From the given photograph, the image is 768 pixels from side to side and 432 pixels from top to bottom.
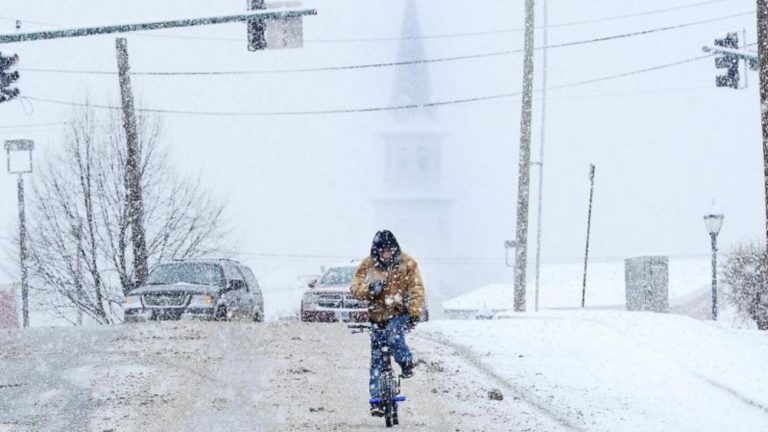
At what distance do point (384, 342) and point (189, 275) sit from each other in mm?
12182

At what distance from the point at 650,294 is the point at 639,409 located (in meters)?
17.1

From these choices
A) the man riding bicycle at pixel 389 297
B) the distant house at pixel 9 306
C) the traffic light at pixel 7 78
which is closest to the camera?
the man riding bicycle at pixel 389 297

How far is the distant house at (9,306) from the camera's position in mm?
46406

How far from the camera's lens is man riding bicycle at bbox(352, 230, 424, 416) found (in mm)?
10906

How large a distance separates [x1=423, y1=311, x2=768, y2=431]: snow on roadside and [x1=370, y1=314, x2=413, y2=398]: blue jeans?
81.1 inches

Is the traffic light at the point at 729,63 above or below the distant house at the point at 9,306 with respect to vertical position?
above

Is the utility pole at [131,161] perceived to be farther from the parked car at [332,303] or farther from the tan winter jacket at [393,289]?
the tan winter jacket at [393,289]

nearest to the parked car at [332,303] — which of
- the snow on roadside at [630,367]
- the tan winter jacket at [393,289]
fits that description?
the snow on roadside at [630,367]

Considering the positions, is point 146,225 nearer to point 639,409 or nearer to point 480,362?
point 480,362

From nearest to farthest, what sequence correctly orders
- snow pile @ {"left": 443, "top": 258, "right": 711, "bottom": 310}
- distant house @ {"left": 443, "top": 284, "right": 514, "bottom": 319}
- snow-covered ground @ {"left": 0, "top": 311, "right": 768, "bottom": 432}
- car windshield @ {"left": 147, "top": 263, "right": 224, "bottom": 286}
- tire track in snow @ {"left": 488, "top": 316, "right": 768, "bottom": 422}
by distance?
1. snow-covered ground @ {"left": 0, "top": 311, "right": 768, "bottom": 432}
2. tire track in snow @ {"left": 488, "top": 316, "right": 768, "bottom": 422}
3. car windshield @ {"left": 147, "top": 263, "right": 224, "bottom": 286}
4. snow pile @ {"left": 443, "top": 258, "right": 711, "bottom": 310}
5. distant house @ {"left": 443, "top": 284, "right": 514, "bottom": 319}

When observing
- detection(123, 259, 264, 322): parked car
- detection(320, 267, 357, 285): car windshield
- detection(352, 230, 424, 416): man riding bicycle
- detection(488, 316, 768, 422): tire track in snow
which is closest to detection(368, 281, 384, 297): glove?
detection(352, 230, 424, 416): man riding bicycle

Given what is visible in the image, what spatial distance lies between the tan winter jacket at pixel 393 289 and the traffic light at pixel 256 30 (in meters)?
8.91

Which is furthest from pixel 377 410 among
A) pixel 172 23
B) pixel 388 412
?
pixel 172 23

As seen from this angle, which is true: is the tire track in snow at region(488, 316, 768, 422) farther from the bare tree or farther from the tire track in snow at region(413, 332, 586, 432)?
the bare tree
